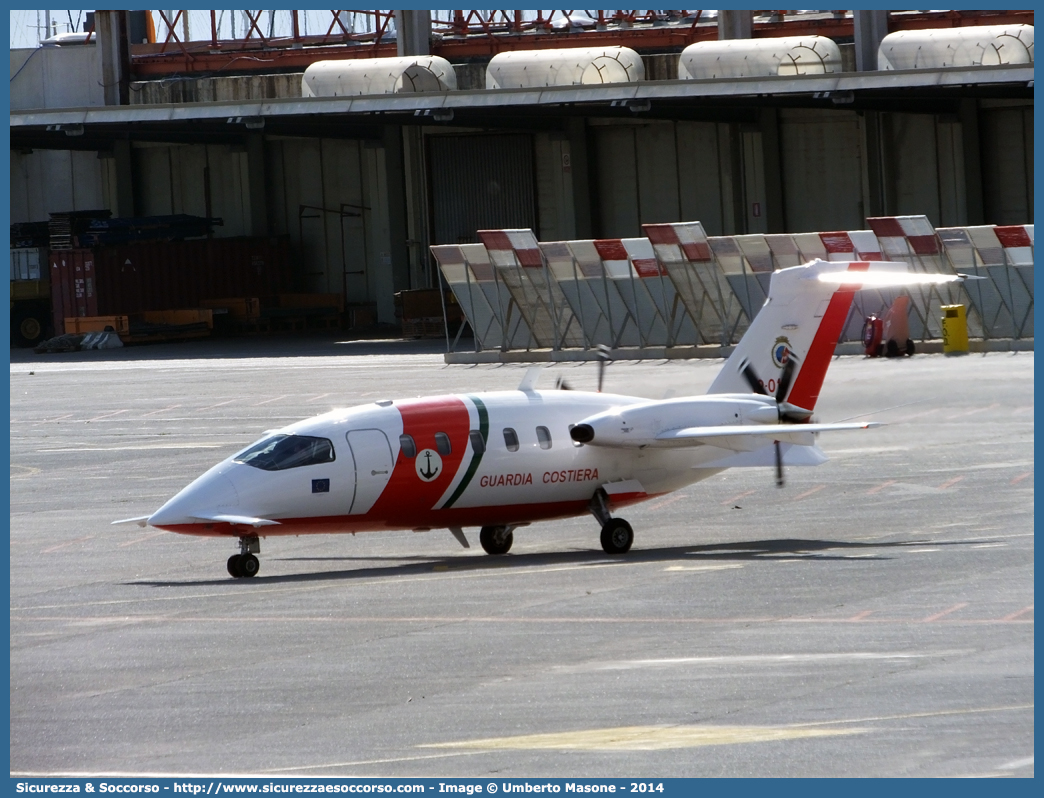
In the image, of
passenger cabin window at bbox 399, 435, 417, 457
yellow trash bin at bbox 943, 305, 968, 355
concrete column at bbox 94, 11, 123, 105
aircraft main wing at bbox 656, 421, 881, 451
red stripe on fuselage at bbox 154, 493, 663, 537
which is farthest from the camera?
concrete column at bbox 94, 11, 123, 105

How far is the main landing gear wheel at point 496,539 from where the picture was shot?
2712 centimetres

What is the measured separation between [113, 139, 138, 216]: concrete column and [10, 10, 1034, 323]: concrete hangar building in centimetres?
10

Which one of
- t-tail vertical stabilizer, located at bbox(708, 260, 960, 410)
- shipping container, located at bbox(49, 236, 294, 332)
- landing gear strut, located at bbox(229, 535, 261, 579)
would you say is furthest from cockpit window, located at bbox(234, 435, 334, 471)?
shipping container, located at bbox(49, 236, 294, 332)

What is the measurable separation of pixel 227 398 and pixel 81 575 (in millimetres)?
24928

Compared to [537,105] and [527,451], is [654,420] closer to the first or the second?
[527,451]

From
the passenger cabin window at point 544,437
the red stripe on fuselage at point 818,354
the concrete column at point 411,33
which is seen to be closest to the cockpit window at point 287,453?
the passenger cabin window at point 544,437

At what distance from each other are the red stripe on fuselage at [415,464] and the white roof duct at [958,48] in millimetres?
41037

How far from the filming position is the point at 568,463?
85.4 ft

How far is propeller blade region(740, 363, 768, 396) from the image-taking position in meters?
28.2

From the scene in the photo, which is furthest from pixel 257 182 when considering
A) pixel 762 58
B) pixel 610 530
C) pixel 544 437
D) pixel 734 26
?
pixel 610 530

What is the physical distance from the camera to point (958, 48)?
61625 mm

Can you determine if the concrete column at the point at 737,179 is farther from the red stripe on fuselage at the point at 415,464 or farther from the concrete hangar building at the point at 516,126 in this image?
the red stripe on fuselage at the point at 415,464

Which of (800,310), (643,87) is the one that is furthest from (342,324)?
(800,310)

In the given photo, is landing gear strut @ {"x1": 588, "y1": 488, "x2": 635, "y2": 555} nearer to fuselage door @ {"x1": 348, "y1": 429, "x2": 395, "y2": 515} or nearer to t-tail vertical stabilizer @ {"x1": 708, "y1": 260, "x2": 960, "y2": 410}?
t-tail vertical stabilizer @ {"x1": 708, "y1": 260, "x2": 960, "y2": 410}
